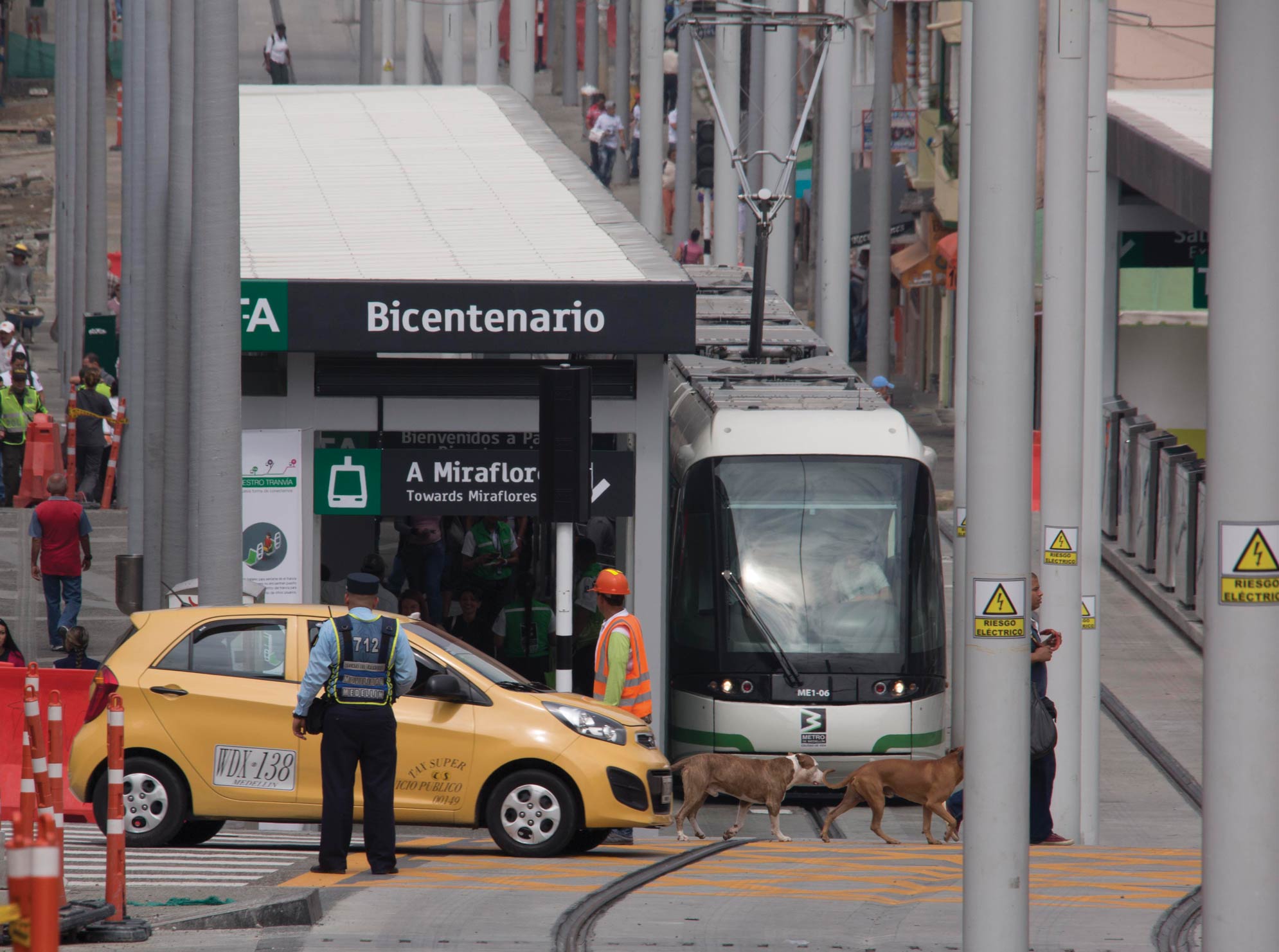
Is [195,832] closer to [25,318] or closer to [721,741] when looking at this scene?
[721,741]

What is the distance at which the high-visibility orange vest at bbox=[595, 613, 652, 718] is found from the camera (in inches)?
502

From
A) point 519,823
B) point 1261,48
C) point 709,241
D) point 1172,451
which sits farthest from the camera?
point 709,241

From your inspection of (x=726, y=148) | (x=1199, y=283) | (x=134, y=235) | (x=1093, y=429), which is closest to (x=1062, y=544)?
(x=1093, y=429)

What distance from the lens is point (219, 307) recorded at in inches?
491

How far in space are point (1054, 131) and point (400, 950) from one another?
6952mm

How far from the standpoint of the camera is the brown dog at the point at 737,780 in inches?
528

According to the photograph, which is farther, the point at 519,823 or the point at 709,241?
the point at 709,241

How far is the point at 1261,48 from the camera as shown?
18.9ft

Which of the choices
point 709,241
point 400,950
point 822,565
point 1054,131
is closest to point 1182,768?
point 822,565

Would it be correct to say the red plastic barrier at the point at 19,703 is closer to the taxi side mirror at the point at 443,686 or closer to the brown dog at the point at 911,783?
the taxi side mirror at the point at 443,686

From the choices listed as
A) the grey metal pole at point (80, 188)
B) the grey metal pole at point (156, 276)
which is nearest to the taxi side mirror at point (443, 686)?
the grey metal pole at point (156, 276)

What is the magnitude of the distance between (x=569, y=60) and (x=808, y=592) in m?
41.2

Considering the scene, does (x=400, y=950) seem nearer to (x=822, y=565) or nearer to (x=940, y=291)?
(x=822, y=565)

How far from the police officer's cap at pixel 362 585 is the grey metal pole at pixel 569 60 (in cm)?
4221
